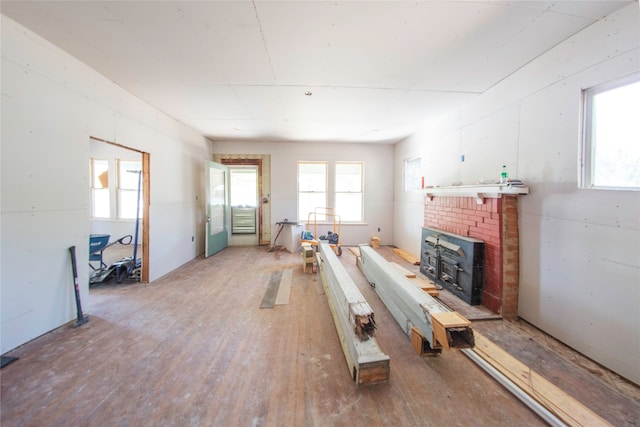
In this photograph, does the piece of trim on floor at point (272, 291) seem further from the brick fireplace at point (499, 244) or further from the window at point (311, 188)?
the brick fireplace at point (499, 244)

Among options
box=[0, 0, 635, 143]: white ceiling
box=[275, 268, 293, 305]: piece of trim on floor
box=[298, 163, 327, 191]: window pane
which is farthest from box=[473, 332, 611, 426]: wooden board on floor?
box=[298, 163, 327, 191]: window pane

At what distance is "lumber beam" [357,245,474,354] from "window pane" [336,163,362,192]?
3395 mm

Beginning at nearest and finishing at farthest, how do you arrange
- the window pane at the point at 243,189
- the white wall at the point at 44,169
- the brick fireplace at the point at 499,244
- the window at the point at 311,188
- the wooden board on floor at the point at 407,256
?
the white wall at the point at 44,169 < the brick fireplace at the point at 499,244 < the wooden board on floor at the point at 407,256 < the window at the point at 311,188 < the window pane at the point at 243,189

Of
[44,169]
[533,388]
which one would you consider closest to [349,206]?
[533,388]

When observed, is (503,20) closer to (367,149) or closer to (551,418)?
(551,418)

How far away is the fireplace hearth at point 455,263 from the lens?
2869 mm

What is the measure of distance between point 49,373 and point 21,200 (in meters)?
1.52

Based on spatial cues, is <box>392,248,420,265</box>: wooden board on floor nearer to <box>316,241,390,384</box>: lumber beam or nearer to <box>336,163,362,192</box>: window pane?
<box>336,163,362,192</box>: window pane

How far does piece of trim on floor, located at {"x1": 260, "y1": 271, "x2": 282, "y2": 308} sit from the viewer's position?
300 centimetres

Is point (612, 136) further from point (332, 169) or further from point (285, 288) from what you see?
point (332, 169)

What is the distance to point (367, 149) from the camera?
628 cm

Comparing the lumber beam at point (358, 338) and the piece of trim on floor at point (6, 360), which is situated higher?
the lumber beam at point (358, 338)

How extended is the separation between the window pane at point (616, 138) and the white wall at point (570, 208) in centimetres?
11

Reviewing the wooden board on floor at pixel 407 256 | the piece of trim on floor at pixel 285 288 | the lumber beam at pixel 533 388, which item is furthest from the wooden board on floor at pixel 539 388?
the wooden board on floor at pixel 407 256
